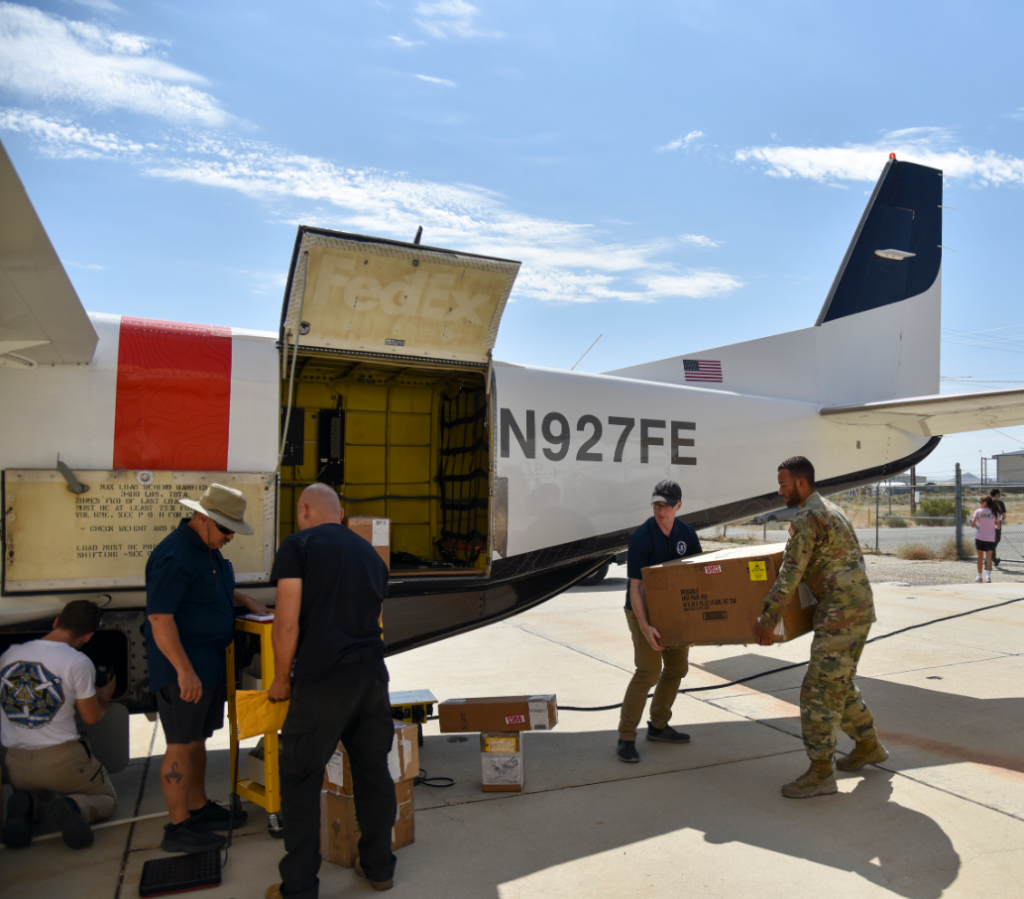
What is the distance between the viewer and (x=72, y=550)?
459cm

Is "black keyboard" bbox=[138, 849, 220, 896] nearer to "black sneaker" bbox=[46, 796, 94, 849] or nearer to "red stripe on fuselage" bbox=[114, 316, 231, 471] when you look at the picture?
"black sneaker" bbox=[46, 796, 94, 849]

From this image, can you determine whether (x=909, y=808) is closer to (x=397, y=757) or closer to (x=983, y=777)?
(x=983, y=777)

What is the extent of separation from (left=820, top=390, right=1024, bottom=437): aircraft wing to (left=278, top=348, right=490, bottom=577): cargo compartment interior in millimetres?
3637

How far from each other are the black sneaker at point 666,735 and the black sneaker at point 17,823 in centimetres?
387

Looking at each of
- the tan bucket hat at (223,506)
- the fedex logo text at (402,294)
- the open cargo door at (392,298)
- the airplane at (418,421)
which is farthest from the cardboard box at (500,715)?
the fedex logo text at (402,294)

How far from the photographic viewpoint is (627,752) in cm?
521

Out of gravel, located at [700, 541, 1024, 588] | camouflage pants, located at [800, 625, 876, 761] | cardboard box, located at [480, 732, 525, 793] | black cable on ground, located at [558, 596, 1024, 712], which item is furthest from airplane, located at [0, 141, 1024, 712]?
gravel, located at [700, 541, 1024, 588]

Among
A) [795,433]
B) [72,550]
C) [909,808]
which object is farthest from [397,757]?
[795,433]

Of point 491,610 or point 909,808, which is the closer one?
point 909,808

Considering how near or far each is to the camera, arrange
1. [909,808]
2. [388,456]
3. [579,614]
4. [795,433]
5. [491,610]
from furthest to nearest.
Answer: [579,614]
[795,433]
[388,456]
[491,610]
[909,808]

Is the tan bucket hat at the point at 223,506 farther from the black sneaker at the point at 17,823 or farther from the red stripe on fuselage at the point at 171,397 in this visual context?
the black sneaker at the point at 17,823

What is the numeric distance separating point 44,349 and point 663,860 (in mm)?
4370

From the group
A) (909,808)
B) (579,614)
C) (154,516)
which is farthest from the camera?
(579,614)

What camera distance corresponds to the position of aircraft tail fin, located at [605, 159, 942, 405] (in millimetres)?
7910
